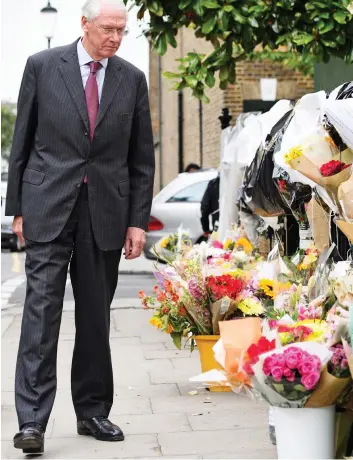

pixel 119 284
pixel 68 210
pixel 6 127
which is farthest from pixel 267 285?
pixel 6 127

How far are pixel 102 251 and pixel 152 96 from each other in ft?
113

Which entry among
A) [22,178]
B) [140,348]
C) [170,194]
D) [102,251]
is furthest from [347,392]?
[170,194]

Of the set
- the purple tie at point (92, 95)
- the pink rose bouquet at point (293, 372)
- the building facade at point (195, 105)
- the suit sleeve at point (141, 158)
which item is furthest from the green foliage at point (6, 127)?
the pink rose bouquet at point (293, 372)

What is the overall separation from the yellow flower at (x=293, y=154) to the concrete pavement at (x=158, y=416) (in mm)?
→ 1349

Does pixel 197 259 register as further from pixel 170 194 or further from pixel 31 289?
pixel 170 194

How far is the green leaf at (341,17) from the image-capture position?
31.0ft

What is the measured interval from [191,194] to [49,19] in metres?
6.82

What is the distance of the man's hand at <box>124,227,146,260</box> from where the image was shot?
17.9 ft

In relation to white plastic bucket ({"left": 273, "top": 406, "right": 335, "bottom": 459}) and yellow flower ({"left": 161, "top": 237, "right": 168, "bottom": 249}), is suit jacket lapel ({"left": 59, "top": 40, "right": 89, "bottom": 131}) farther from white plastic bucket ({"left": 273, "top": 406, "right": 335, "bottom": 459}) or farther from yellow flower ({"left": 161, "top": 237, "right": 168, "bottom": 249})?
yellow flower ({"left": 161, "top": 237, "right": 168, "bottom": 249})

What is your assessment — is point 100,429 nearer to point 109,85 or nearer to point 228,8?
point 109,85

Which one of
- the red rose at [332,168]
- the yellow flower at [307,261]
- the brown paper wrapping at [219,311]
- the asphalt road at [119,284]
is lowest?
the asphalt road at [119,284]

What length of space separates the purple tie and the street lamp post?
16740mm

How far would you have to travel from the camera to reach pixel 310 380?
416cm

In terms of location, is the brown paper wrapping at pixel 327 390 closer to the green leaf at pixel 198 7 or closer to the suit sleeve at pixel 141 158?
the suit sleeve at pixel 141 158
